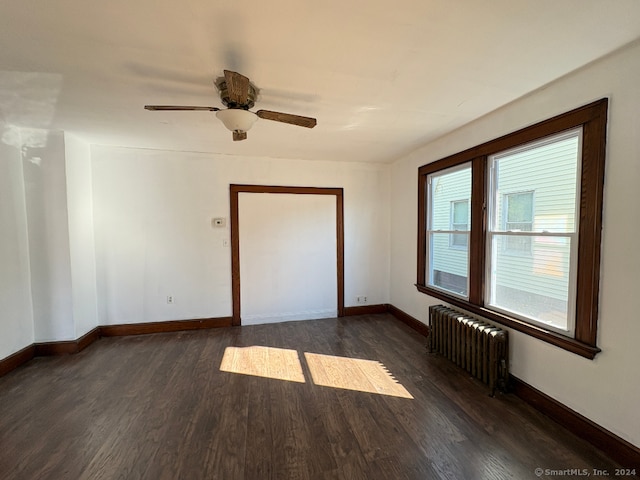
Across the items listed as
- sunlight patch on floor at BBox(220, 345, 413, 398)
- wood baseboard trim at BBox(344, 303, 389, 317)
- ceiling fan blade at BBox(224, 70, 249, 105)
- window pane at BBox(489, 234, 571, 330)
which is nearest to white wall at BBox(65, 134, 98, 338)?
sunlight patch on floor at BBox(220, 345, 413, 398)

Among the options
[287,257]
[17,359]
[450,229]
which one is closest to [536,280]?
[450,229]

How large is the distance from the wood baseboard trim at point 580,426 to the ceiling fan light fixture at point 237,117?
2950 mm

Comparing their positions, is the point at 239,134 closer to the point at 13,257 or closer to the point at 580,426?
the point at 13,257

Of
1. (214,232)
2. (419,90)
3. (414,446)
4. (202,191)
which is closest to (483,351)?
(414,446)

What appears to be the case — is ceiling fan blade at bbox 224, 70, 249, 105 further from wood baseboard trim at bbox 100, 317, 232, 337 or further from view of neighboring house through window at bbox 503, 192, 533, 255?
wood baseboard trim at bbox 100, 317, 232, 337

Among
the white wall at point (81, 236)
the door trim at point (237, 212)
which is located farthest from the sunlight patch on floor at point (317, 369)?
the white wall at point (81, 236)

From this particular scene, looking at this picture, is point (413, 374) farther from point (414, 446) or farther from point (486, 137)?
point (486, 137)

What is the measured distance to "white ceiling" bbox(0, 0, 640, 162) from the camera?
1251 mm

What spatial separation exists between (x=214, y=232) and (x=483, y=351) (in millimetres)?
3406

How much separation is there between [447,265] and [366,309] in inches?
63.8

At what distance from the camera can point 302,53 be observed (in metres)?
1.55

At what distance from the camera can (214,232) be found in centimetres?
380

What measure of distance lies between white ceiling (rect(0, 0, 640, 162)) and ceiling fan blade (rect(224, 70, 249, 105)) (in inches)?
5.7

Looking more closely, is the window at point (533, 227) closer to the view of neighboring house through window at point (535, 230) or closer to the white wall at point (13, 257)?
the view of neighboring house through window at point (535, 230)
